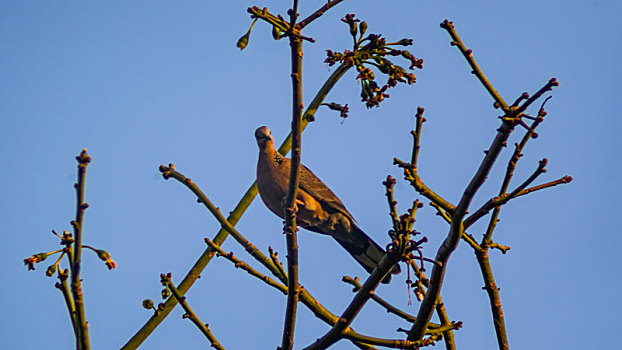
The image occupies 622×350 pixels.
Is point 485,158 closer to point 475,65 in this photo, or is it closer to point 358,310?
point 475,65

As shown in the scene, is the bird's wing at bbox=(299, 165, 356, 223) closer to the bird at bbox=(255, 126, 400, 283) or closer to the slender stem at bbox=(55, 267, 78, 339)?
the bird at bbox=(255, 126, 400, 283)

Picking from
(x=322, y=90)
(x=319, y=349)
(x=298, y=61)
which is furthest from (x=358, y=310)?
(x=322, y=90)

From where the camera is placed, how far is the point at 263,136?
681 centimetres

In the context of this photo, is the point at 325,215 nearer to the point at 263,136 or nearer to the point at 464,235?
the point at 263,136

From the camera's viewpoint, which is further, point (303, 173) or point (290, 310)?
point (303, 173)

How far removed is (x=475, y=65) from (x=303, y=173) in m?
4.09

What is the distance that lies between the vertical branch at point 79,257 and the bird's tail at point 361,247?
14.1 ft

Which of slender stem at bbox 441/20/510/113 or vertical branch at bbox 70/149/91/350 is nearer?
vertical branch at bbox 70/149/91/350

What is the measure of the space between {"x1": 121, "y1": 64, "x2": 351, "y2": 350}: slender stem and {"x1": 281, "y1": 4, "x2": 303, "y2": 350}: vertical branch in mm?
437

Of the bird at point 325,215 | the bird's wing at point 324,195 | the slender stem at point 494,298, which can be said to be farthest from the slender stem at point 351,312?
the bird's wing at point 324,195

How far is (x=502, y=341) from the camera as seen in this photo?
384 cm

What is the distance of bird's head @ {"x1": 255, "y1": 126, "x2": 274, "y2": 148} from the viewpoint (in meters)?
6.80

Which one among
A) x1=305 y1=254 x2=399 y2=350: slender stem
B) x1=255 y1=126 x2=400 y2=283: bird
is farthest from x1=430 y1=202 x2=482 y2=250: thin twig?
x1=255 y1=126 x2=400 y2=283: bird

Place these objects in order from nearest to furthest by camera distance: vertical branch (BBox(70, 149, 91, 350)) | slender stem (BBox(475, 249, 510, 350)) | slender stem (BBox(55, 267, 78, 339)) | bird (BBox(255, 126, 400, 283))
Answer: vertical branch (BBox(70, 149, 91, 350)), slender stem (BBox(55, 267, 78, 339)), slender stem (BBox(475, 249, 510, 350)), bird (BBox(255, 126, 400, 283))
